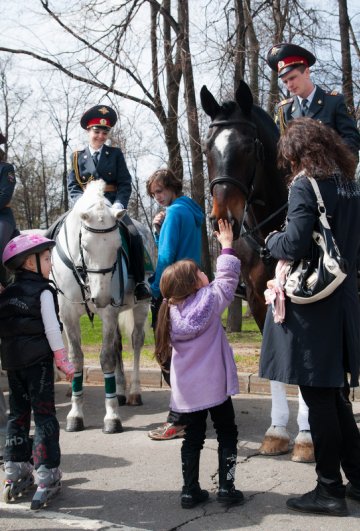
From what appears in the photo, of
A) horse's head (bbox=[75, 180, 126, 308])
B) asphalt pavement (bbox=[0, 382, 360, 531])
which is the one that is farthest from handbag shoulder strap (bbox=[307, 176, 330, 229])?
horse's head (bbox=[75, 180, 126, 308])

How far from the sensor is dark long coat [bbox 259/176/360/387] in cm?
388

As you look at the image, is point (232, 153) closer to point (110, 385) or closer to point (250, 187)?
point (250, 187)

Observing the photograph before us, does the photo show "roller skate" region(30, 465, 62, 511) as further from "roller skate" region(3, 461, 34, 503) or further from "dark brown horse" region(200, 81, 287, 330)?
"dark brown horse" region(200, 81, 287, 330)

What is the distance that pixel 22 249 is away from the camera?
179 inches

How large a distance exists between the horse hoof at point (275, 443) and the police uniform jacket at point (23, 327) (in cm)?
201

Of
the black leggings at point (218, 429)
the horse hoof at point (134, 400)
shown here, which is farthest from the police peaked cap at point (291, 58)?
the horse hoof at point (134, 400)

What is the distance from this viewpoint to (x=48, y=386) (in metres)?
4.53

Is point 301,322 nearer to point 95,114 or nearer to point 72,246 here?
point 72,246

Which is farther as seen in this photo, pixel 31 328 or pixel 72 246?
pixel 72 246

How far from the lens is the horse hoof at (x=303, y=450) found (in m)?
5.22

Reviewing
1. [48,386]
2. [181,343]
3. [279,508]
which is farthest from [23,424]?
[279,508]

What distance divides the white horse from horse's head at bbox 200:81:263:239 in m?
1.62

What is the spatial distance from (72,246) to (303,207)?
3227 millimetres

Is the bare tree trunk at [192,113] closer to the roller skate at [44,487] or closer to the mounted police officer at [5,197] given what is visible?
the mounted police officer at [5,197]
